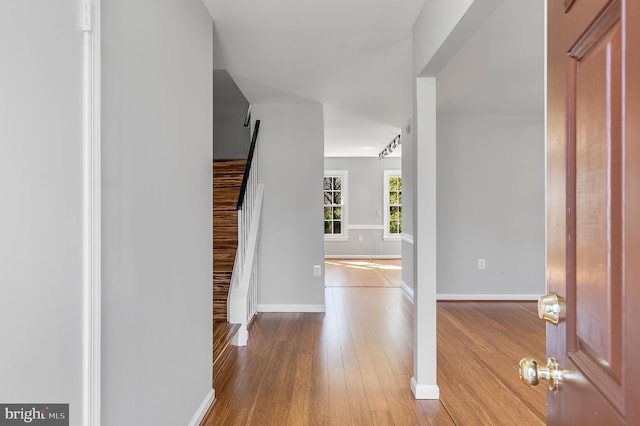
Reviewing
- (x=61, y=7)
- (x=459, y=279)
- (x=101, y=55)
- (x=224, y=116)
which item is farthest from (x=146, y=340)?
(x=224, y=116)

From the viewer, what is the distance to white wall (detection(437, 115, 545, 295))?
482 centimetres

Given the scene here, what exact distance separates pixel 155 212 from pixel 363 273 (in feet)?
19.3

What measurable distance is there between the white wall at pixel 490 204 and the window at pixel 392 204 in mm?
4256

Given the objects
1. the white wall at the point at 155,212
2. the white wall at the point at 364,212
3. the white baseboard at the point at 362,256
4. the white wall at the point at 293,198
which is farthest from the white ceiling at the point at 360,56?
the white baseboard at the point at 362,256

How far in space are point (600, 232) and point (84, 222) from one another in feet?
4.00

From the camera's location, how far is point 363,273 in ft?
23.3

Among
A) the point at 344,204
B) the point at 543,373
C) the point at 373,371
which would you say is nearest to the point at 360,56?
the point at 373,371

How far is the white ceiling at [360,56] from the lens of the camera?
2262 millimetres

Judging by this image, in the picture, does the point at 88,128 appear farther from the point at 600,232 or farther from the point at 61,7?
the point at 600,232

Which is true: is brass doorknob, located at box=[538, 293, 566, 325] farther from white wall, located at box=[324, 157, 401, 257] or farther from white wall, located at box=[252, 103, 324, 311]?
white wall, located at box=[324, 157, 401, 257]

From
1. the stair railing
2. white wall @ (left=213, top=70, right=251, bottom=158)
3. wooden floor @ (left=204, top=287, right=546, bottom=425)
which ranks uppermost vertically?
white wall @ (left=213, top=70, right=251, bottom=158)

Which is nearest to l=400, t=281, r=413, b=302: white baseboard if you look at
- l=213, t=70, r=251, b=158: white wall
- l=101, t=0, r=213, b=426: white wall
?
l=213, t=70, r=251, b=158: white wall

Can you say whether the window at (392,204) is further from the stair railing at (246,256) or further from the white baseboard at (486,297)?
the stair railing at (246,256)

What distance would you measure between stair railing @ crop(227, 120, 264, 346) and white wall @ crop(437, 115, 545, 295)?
2367 millimetres
